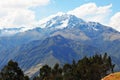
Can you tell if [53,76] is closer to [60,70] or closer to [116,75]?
[60,70]

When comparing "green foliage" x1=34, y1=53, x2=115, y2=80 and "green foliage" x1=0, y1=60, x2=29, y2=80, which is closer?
"green foliage" x1=0, y1=60, x2=29, y2=80

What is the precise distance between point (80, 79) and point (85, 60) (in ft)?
28.3

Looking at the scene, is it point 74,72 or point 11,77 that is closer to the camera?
point 11,77

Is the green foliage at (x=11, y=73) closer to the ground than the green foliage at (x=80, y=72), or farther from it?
closer to the ground

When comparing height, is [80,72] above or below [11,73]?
above

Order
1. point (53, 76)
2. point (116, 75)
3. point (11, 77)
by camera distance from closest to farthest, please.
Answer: point (116, 75), point (11, 77), point (53, 76)

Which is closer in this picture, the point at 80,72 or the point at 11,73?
the point at 11,73

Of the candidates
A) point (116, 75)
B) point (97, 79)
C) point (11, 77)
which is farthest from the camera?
point (97, 79)

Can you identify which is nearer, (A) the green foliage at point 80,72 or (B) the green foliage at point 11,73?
(B) the green foliage at point 11,73

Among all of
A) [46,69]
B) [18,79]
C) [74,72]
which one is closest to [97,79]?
[74,72]

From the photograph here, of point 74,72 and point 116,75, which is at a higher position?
point 74,72

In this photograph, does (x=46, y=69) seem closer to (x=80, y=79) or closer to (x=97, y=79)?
(x=80, y=79)

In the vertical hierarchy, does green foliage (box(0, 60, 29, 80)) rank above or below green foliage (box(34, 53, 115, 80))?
below

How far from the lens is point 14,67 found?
88062mm
